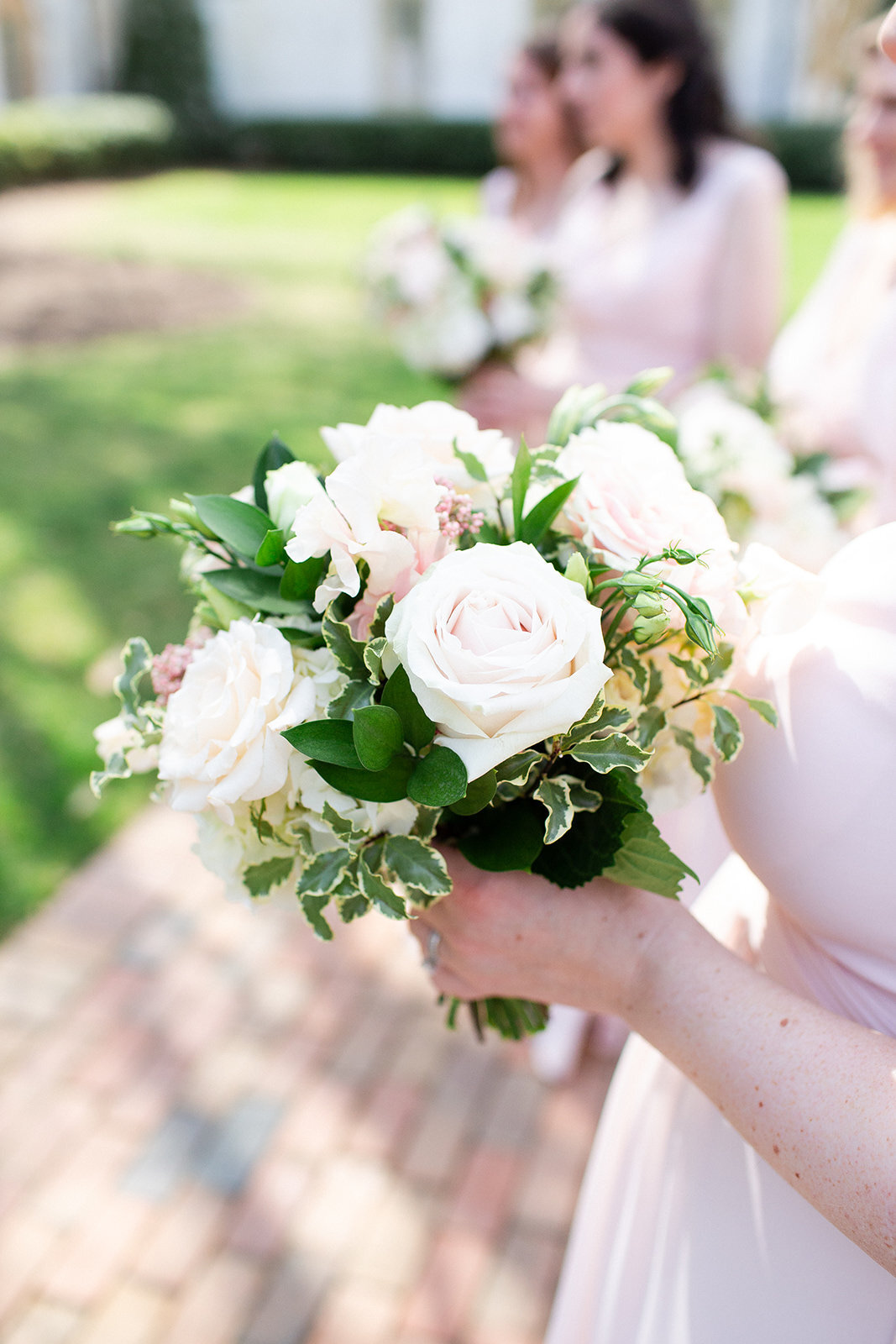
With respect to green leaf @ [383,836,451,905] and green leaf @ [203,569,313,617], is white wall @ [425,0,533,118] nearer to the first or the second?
green leaf @ [203,569,313,617]

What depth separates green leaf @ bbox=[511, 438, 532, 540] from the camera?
3.83 ft

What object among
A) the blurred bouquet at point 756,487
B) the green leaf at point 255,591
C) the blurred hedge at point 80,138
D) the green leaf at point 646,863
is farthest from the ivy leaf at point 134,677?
the blurred hedge at point 80,138

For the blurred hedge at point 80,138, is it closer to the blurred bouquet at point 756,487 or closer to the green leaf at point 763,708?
the blurred bouquet at point 756,487

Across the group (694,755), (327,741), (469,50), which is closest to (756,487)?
(694,755)

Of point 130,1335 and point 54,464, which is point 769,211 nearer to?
point 130,1335

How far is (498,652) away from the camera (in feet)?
3.11

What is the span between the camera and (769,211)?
3.64 m

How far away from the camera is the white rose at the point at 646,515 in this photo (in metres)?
1.09

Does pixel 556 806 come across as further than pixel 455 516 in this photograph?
No

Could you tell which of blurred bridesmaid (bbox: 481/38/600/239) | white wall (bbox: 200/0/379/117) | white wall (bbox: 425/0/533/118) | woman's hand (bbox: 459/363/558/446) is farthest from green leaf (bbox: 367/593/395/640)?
white wall (bbox: 200/0/379/117)

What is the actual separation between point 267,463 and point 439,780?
21.6 inches

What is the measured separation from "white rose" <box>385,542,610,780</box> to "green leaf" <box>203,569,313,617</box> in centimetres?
19

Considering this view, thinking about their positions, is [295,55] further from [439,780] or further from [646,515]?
[439,780]

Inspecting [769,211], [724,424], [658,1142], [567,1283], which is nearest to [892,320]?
[724,424]
